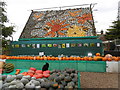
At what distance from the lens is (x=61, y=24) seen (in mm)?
10766

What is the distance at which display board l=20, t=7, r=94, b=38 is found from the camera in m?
9.97

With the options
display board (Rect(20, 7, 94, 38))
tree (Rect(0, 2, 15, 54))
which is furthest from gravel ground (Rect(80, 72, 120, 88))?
tree (Rect(0, 2, 15, 54))

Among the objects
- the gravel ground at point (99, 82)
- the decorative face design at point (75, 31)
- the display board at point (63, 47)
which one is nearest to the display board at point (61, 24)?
the decorative face design at point (75, 31)

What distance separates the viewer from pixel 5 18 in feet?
36.7

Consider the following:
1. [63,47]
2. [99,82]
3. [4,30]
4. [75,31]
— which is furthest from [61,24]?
[99,82]

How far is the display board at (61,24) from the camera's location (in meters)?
9.97

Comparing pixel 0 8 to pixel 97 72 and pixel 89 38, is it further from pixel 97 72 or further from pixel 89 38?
pixel 97 72

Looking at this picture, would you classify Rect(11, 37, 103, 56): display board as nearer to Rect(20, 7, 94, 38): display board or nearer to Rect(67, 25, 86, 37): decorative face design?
Rect(67, 25, 86, 37): decorative face design

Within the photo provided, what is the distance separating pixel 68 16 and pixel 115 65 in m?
7.06

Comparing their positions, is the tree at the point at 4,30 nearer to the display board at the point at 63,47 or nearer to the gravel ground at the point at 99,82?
the display board at the point at 63,47

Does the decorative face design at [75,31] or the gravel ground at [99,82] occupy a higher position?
the decorative face design at [75,31]

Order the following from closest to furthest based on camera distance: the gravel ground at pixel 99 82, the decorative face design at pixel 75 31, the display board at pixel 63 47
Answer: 1. the gravel ground at pixel 99 82
2. the display board at pixel 63 47
3. the decorative face design at pixel 75 31

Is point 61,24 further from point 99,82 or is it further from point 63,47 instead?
point 99,82

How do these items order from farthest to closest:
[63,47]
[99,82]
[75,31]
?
[75,31] → [63,47] → [99,82]
